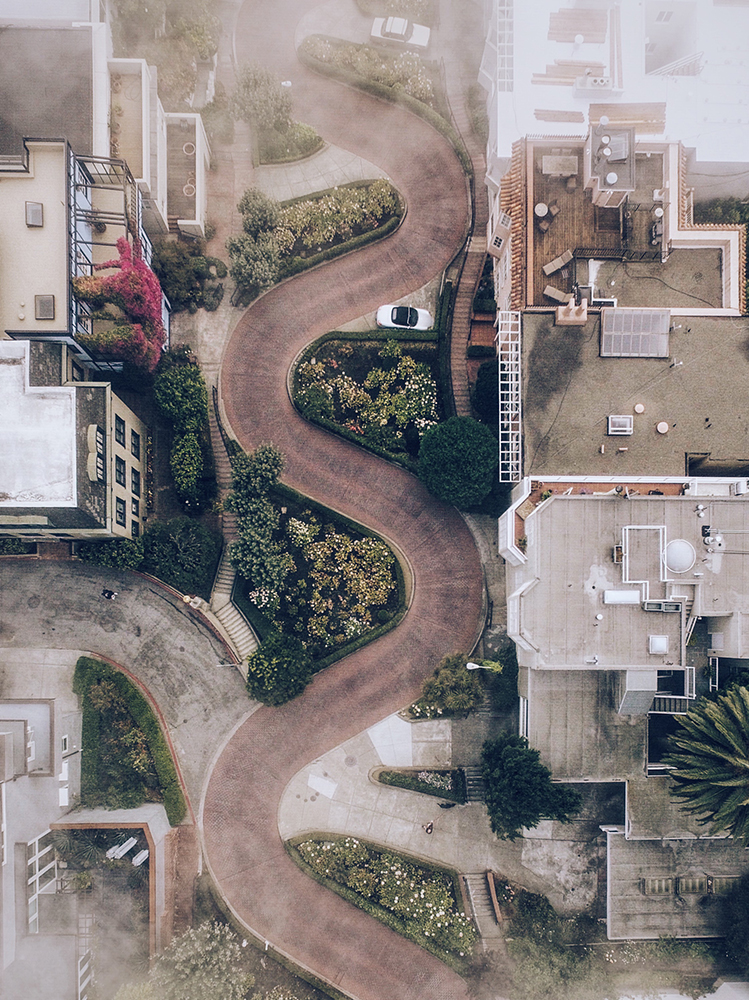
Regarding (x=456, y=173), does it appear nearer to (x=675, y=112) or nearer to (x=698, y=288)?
(x=675, y=112)

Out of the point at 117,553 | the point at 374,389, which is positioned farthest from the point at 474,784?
the point at 117,553

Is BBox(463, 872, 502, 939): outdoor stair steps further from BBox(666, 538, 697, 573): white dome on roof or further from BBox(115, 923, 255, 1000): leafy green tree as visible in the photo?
BBox(666, 538, 697, 573): white dome on roof

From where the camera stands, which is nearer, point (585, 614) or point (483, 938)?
point (585, 614)

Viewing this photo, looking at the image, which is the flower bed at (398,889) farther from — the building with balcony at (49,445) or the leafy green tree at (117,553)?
the building with balcony at (49,445)

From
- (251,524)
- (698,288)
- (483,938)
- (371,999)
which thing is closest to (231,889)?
(371,999)

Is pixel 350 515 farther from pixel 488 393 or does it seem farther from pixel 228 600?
pixel 488 393

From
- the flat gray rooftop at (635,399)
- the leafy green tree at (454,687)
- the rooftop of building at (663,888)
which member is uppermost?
the flat gray rooftop at (635,399)

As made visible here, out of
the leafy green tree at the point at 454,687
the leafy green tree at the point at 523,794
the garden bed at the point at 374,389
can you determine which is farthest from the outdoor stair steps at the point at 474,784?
the garden bed at the point at 374,389

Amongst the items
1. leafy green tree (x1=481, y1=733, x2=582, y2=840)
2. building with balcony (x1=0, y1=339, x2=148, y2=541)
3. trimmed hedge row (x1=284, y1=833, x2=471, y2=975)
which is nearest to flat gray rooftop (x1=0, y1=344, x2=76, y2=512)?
building with balcony (x1=0, y1=339, x2=148, y2=541)
